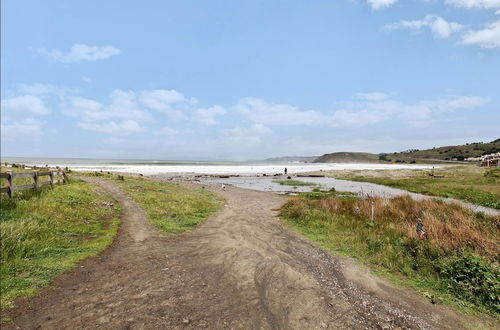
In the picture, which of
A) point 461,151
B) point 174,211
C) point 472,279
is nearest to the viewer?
point 472,279

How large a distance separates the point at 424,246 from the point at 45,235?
48.4 ft

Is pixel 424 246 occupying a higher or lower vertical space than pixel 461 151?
lower

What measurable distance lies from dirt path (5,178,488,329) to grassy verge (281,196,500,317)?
1161mm

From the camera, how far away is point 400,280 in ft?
29.1

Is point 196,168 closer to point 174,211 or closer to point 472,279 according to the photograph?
point 174,211

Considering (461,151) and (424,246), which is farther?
(461,151)

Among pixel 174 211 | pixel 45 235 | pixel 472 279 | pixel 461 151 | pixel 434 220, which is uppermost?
pixel 461 151

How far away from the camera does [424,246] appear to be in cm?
1045

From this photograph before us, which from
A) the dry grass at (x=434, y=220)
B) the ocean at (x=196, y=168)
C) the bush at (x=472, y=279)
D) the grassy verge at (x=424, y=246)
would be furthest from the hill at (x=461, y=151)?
the bush at (x=472, y=279)

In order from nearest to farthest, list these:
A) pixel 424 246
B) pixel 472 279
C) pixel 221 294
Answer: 1. pixel 221 294
2. pixel 472 279
3. pixel 424 246

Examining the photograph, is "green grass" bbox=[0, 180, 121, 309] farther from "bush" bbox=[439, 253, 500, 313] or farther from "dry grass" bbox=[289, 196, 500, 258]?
"dry grass" bbox=[289, 196, 500, 258]

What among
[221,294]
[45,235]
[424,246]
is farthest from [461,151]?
[45,235]

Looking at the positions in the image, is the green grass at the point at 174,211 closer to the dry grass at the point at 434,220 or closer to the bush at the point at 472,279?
the dry grass at the point at 434,220

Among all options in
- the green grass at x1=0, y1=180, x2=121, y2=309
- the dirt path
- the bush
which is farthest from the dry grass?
the green grass at x1=0, y1=180, x2=121, y2=309
